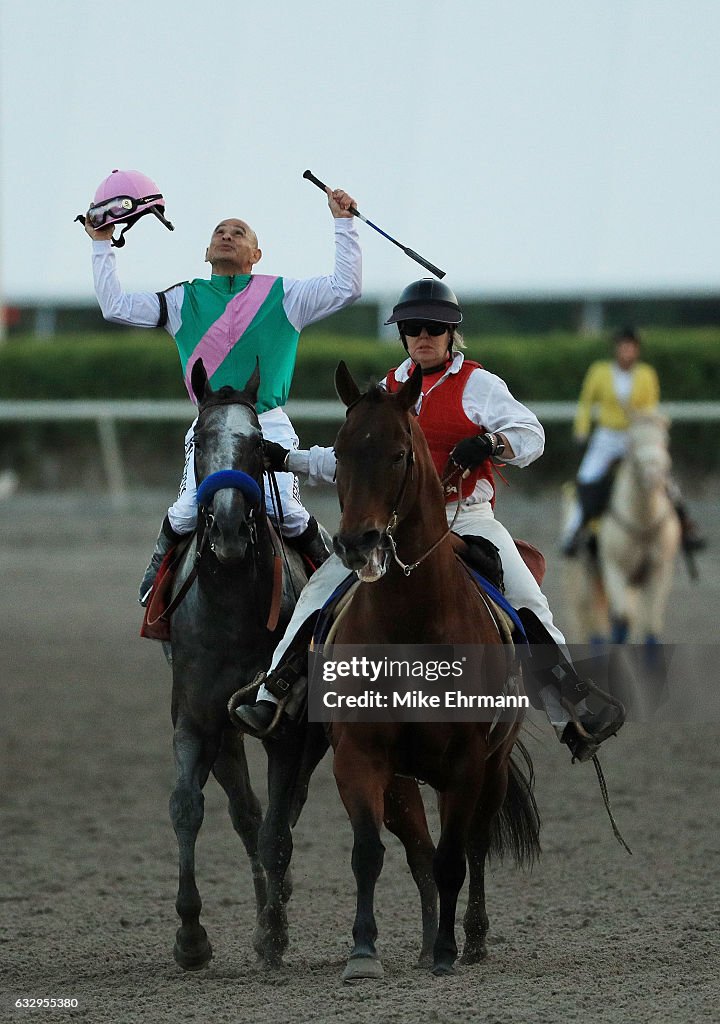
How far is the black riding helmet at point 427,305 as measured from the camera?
548cm

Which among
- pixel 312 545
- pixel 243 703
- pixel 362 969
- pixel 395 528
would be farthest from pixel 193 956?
pixel 395 528

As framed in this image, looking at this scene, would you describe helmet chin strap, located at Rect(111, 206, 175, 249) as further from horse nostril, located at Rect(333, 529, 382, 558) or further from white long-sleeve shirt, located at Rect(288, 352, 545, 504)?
horse nostril, located at Rect(333, 529, 382, 558)

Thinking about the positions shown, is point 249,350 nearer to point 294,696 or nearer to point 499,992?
point 294,696

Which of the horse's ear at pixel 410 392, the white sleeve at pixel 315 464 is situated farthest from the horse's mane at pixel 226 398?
A: the horse's ear at pixel 410 392

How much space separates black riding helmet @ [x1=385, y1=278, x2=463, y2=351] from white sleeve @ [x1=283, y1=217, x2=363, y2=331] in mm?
236

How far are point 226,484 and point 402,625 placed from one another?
0.75 m

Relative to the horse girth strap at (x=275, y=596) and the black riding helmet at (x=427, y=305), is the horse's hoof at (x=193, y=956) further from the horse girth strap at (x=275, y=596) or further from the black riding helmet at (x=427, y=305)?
the black riding helmet at (x=427, y=305)

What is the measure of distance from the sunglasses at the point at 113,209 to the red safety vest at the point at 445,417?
42.5 inches

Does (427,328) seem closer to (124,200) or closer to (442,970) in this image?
(124,200)

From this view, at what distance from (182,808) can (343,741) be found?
763 millimetres

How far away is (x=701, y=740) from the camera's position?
387 inches

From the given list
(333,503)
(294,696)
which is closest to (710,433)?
(333,503)

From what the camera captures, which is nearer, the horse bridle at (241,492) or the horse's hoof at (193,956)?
the horse bridle at (241,492)

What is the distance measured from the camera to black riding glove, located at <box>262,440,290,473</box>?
5.46 m
